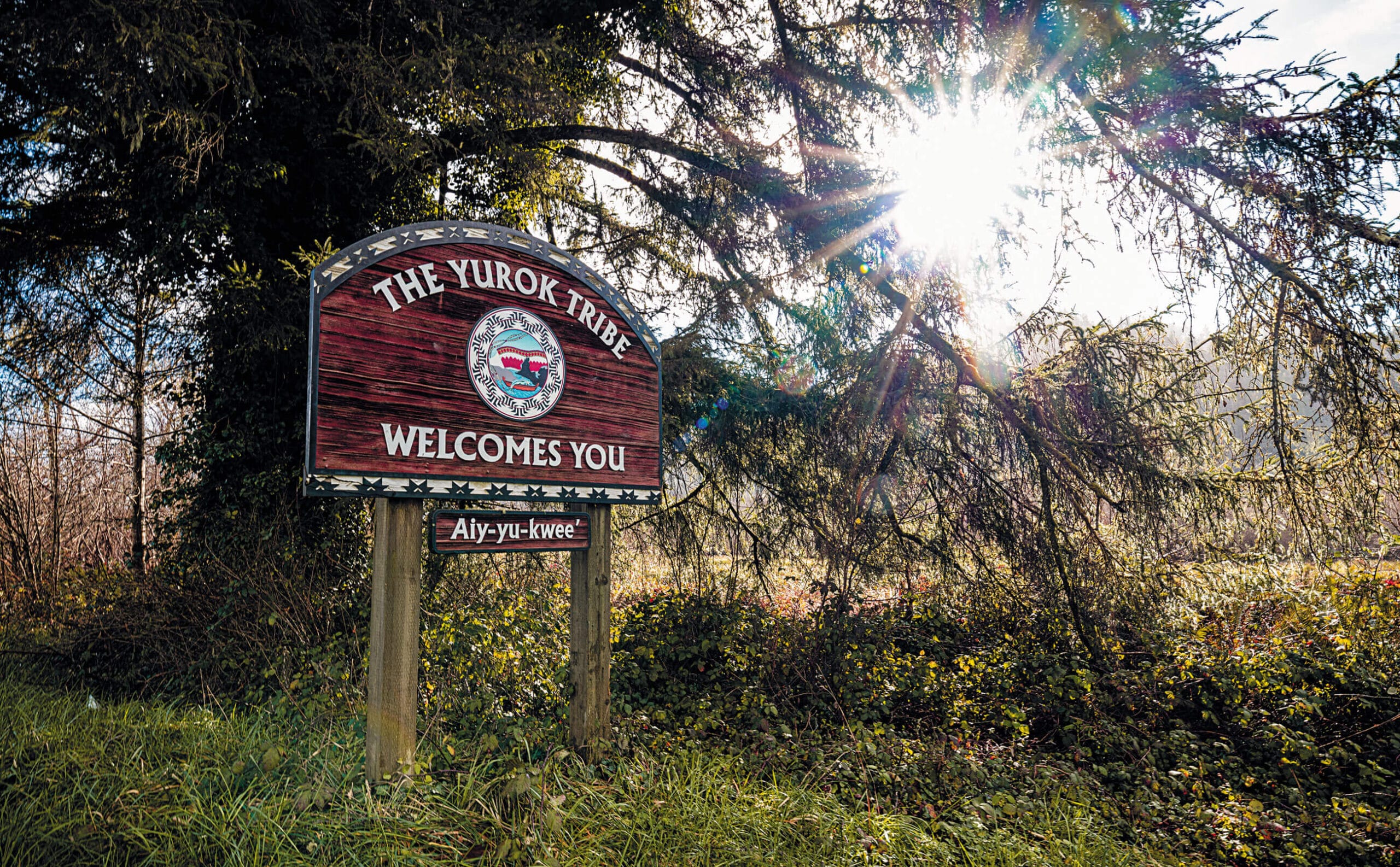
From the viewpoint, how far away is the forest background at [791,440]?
4371mm

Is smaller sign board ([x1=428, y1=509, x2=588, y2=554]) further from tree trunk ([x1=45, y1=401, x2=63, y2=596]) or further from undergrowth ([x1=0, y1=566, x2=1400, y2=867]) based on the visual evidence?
tree trunk ([x1=45, y1=401, x2=63, y2=596])

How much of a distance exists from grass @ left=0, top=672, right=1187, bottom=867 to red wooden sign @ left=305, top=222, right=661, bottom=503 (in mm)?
1335

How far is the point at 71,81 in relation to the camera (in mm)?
5098

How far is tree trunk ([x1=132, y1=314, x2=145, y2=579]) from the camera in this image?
7.58 m

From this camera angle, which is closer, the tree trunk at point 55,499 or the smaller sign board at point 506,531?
the smaller sign board at point 506,531

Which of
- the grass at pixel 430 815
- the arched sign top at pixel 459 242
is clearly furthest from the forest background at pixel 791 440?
the arched sign top at pixel 459 242

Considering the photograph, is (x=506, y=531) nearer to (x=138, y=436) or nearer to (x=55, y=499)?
(x=138, y=436)

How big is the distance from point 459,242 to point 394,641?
2000 mm

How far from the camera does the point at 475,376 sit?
3.64m

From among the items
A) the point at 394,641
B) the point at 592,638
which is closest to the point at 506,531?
the point at 394,641

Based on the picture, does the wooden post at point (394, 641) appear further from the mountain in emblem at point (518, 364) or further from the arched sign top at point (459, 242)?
the arched sign top at point (459, 242)

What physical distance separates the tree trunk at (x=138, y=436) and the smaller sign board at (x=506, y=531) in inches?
198

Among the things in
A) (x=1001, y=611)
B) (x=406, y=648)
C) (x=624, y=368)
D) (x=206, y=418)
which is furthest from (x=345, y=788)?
(x=1001, y=611)

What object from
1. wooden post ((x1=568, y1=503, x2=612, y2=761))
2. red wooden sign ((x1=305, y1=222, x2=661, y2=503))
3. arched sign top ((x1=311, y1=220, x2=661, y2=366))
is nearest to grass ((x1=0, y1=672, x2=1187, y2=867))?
wooden post ((x1=568, y1=503, x2=612, y2=761))
